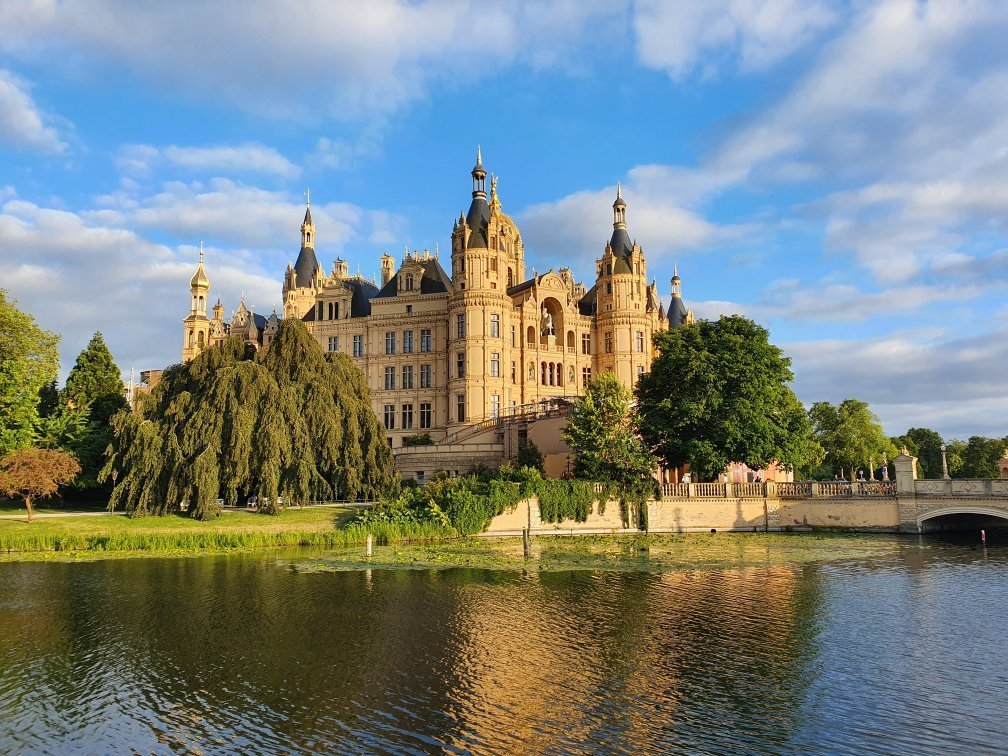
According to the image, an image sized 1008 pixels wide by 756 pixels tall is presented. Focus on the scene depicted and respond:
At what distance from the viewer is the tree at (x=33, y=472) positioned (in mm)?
38906

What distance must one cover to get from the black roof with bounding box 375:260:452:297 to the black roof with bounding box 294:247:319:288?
366 inches

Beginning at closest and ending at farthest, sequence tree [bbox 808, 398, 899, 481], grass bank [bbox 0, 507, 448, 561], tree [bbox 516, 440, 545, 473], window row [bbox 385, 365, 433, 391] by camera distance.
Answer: grass bank [bbox 0, 507, 448, 561], tree [bbox 516, 440, 545, 473], window row [bbox 385, 365, 433, 391], tree [bbox 808, 398, 899, 481]

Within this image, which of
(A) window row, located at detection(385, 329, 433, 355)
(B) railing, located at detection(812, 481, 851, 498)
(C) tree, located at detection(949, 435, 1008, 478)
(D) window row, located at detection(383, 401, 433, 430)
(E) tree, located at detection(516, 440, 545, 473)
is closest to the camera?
(B) railing, located at detection(812, 481, 851, 498)

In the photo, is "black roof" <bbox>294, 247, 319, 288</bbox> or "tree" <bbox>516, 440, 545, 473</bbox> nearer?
"tree" <bbox>516, 440, 545, 473</bbox>

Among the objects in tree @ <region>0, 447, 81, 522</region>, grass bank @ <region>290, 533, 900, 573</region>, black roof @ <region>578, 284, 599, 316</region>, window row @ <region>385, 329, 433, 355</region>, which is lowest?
grass bank @ <region>290, 533, 900, 573</region>

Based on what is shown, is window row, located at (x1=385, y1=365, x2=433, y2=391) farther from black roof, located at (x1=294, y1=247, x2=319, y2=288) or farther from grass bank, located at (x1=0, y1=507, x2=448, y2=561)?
grass bank, located at (x1=0, y1=507, x2=448, y2=561)

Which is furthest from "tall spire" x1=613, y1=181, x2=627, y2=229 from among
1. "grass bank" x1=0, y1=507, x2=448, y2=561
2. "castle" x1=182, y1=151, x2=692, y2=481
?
"grass bank" x1=0, y1=507, x2=448, y2=561

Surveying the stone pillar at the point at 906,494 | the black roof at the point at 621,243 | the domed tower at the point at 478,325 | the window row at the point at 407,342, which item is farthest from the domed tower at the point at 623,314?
the stone pillar at the point at 906,494

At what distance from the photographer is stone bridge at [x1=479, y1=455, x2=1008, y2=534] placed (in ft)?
143

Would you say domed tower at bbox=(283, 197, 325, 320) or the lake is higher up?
domed tower at bbox=(283, 197, 325, 320)

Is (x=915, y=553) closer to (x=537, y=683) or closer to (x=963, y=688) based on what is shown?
(x=963, y=688)

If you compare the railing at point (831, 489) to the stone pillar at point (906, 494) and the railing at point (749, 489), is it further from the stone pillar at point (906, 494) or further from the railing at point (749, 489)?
the railing at point (749, 489)

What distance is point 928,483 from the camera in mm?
43688

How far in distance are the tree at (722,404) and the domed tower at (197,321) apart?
5610 centimetres
